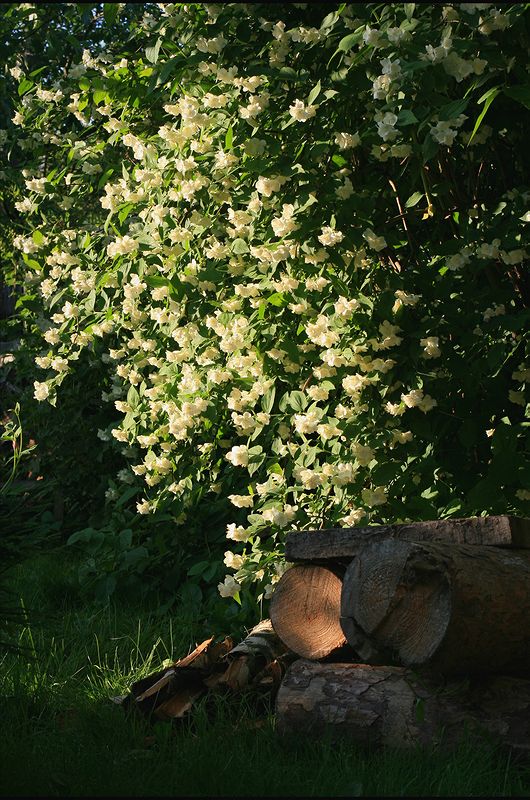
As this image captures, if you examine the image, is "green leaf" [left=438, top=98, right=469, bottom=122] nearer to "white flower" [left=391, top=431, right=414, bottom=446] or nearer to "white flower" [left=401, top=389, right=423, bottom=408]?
"white flower" [left=401, top=389, right=423, bottom=408]

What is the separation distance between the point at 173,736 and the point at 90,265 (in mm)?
2271

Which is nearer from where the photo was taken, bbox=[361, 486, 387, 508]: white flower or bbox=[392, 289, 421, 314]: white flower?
bbox=[392, 289, 421, 314]: white flower

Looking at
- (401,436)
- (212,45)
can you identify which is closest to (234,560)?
(401,436)

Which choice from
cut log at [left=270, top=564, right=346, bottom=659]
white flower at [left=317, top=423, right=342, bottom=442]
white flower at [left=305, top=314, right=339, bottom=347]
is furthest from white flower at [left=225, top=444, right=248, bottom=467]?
cut log at [left=270, top=564, right=346, bottom=659]

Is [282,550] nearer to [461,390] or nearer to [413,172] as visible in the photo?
[461,390]

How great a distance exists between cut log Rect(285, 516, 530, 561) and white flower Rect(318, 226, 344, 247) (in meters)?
0.98

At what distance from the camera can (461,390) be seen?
12.1 feet

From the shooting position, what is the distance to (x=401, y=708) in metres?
2.74

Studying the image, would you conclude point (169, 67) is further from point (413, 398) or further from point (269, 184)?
point (413, 398)

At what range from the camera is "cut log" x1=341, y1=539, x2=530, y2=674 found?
8.92 ft

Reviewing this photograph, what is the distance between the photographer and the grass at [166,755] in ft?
7.86

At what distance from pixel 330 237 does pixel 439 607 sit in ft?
4.32

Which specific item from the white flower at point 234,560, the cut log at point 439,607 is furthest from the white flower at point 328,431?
the cut log at point 439,607

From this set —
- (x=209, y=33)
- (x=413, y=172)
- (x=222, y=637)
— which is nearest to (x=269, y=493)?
(x=222, y=637)
